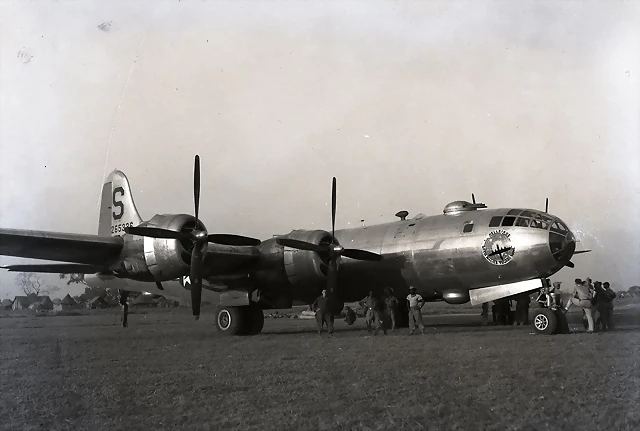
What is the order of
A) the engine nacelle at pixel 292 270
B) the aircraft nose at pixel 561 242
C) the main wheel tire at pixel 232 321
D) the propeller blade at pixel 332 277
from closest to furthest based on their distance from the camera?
the aircraft nose at pixel 561 242
the propeller blade at pixel 332 277
the engine nacelle at pixel 292 270
the main wheel tire at pixel 232 321

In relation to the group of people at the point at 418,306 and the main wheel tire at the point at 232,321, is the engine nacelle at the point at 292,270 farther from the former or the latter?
the main wheel tire at the point at 232,321

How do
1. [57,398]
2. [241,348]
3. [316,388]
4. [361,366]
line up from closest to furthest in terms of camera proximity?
[57,398] → [316,388] → [361,366] → [241,348]

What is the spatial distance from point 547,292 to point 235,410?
9.39 metres

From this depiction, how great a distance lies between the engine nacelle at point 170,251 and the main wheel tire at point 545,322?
7596mm

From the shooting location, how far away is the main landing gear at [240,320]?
14.8 m

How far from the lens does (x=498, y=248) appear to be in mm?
12930

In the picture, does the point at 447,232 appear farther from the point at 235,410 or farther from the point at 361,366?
the point at 235,410

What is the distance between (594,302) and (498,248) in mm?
3107

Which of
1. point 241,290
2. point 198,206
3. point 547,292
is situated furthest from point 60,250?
point 547,292

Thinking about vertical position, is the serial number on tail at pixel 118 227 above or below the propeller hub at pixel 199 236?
above

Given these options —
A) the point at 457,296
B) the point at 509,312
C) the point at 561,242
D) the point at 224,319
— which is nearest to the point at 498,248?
the point at 561,242

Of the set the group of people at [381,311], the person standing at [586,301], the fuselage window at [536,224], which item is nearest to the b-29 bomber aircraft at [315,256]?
the fuselage window at [536,224]

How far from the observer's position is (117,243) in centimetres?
1356

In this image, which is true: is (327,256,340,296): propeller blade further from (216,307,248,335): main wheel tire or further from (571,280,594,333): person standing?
(571,280,594,333): person standing
